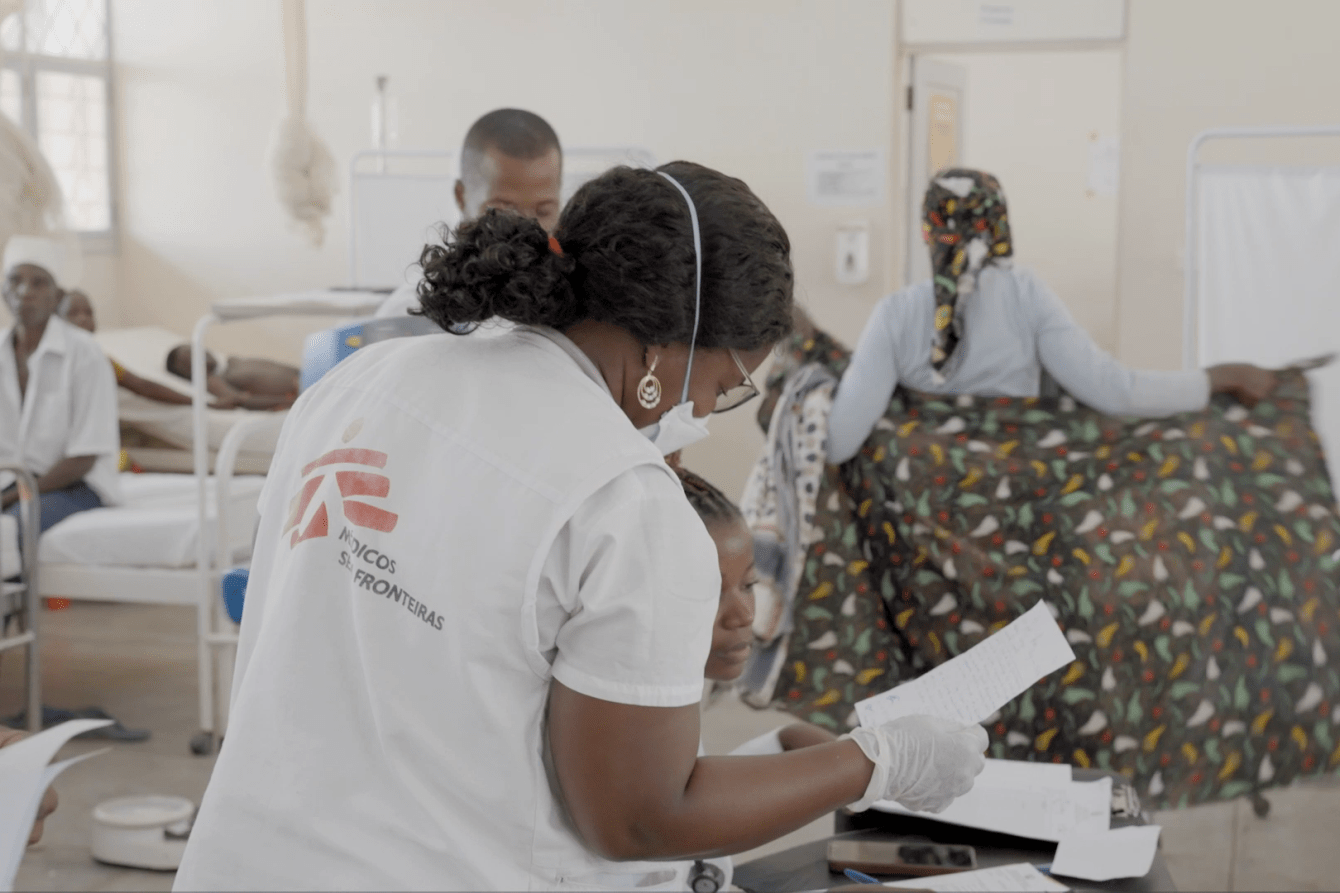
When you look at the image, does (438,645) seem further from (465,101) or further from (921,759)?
(465,101)

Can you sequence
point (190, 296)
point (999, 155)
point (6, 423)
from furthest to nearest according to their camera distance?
point (999, 155) → point (190, 296) → point (6, 423)

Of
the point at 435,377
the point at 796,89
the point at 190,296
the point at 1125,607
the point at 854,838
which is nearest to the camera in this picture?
the point at 435,377

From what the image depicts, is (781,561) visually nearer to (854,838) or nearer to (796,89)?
(854,838)

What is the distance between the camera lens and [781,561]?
133 inches

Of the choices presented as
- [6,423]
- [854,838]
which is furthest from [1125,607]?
[6,423]

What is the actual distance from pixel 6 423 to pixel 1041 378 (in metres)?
3.04

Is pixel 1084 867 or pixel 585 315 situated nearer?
pixel 585 315

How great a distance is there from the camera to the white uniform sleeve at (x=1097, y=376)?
3.03m

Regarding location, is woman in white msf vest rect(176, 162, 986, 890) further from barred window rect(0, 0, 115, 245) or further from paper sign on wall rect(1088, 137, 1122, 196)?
paper sign on wall rect(1088, 137, 1122, 196)

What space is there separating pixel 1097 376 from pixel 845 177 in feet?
9.74

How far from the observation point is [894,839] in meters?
1.63

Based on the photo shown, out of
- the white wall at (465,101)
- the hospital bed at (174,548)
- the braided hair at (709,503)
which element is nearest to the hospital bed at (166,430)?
the white wall at (465,101)

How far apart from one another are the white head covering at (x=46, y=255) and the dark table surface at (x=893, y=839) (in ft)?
11.4

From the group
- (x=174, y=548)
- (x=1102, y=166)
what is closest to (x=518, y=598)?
(x=174, y=548)
